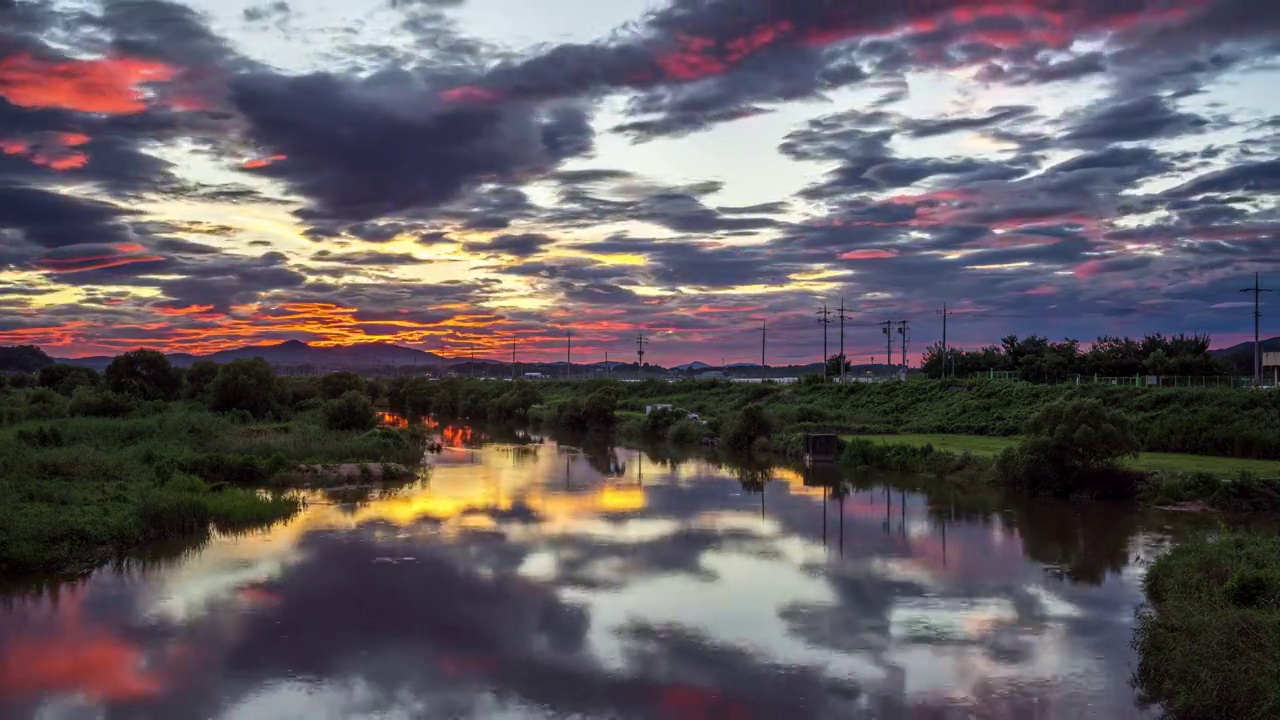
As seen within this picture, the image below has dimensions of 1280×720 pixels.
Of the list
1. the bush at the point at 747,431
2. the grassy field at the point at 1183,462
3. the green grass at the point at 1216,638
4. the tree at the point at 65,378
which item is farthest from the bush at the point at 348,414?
the green grass at the point at 1216,638

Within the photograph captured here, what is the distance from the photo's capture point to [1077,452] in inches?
1387

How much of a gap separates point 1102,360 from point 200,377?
76115mm

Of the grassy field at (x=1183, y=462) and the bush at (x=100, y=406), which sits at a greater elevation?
the bush at (x=100, y=406)

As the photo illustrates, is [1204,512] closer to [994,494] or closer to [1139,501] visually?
A: [1139,501]

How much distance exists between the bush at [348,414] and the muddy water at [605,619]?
21.4 meters

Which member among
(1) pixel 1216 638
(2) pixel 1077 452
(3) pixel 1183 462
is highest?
(2) pixel 1077 452

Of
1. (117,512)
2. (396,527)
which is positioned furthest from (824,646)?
(117,512)

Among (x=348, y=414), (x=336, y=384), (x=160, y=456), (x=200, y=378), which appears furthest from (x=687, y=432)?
(x=200, y=378)

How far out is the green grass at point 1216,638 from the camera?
12.7 metres

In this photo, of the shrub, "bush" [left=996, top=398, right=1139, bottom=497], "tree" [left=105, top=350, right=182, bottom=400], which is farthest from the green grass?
"tree" [left=105, top=350, right=182, bottom=400]

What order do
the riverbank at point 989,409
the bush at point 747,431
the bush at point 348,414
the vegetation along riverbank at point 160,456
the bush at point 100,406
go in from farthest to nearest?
1. the bush at point 747,431
2. the bush at point 100,406
3. the bush at point 348,414
4. the riverbank at point 989,409
5. the vegetation along riverbank at point 160,456

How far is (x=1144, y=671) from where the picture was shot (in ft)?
52.0

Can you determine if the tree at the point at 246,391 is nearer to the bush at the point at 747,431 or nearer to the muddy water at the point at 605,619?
the bush at the point at 747,431

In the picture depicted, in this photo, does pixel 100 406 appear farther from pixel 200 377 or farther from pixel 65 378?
pixel 65 378
